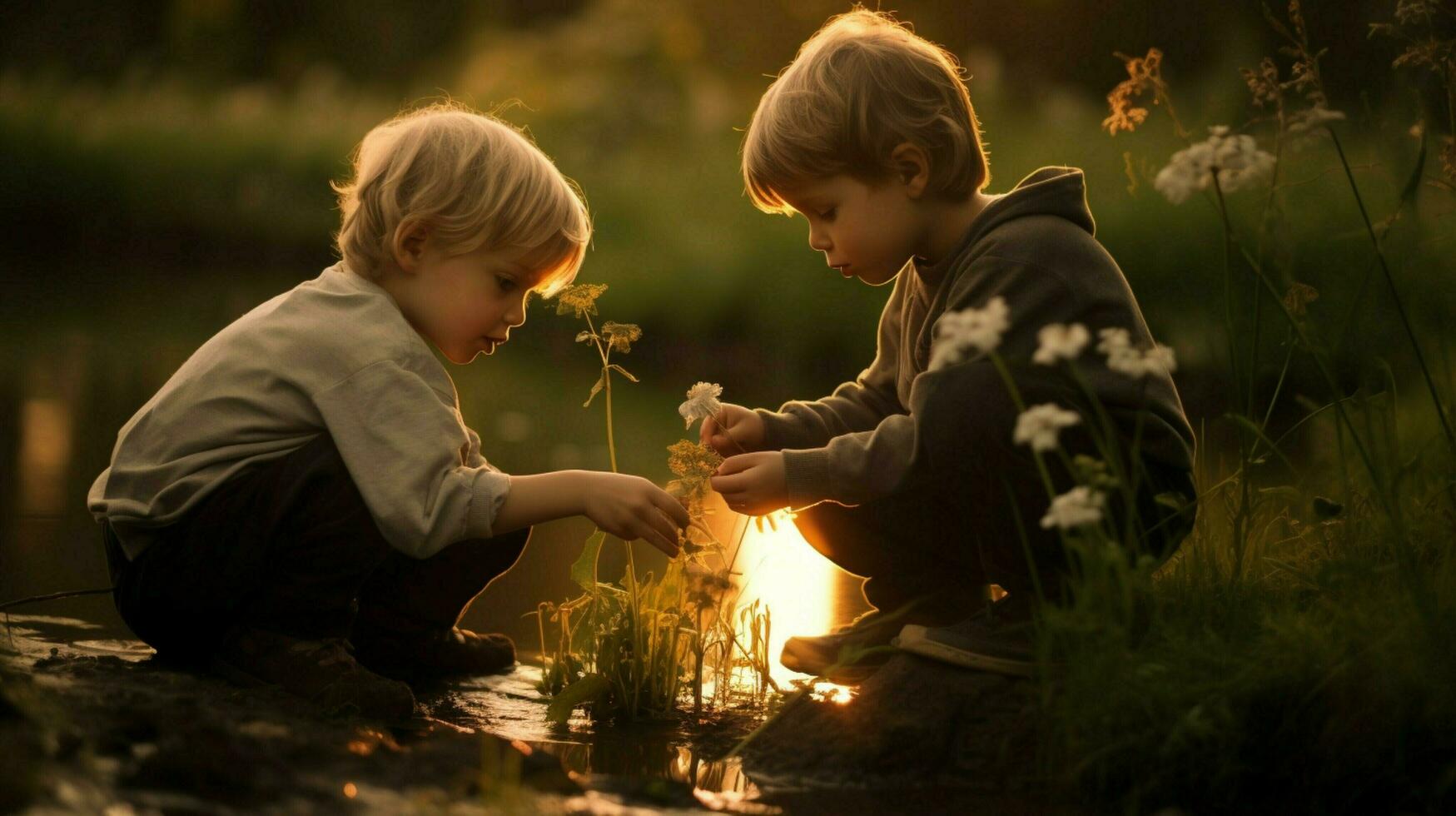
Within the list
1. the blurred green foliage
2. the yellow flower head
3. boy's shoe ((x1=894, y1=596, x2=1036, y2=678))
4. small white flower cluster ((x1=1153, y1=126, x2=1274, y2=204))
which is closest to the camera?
small white flower cluster ((x1=1153, y1=126, x2=1274, y2=204))

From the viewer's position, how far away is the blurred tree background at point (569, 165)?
20.7 ft

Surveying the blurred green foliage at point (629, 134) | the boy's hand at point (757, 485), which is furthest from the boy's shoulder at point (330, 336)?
the blurred green foliage at point (629, 134)

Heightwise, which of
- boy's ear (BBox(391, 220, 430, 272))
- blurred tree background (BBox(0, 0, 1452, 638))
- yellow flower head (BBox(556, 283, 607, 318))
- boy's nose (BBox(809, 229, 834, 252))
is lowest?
yellow flower head (BBox(556, 283, 607, 318))

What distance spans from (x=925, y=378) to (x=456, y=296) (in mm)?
993

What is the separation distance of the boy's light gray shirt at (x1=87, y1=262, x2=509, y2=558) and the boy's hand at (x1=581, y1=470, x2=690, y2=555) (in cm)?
16

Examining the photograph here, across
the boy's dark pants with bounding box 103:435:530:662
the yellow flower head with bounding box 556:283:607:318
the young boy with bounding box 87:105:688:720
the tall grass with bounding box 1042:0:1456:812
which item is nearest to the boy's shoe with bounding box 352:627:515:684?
the young boy with bounding box 87:105:688:720

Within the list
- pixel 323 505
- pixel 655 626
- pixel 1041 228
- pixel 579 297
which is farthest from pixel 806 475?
pixel 323 505

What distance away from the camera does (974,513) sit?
230cm

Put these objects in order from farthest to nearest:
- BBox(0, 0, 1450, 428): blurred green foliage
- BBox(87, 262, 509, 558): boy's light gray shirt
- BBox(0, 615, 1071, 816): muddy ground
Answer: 1. BBox(0, 0, 1450, 428): blurred green foliage
2. BBox(87, 262, 509, 558): boy's light gray shirt
3. BBox(0, 615, 1071, 816): muddy ground

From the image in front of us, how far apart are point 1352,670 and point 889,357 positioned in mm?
1478

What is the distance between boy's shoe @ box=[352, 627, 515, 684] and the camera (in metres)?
2.59

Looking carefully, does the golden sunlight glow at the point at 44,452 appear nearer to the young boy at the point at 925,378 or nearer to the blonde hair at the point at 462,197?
the blonde hair at the point at 462,197

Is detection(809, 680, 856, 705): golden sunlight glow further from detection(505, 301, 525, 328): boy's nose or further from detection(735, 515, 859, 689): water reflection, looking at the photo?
detection(505, 301, 525, 328): boy's nose

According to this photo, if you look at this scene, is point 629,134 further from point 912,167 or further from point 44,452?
point 912,167
